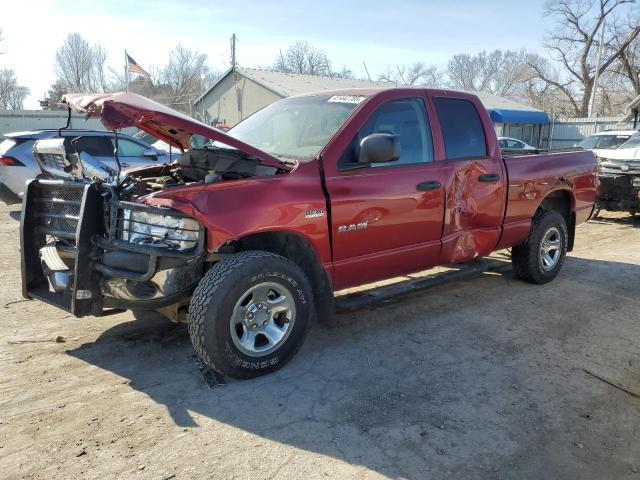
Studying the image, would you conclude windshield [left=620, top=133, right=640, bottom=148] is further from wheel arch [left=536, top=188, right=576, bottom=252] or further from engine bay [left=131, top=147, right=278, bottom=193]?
Result: engine bay [left=131, top=147, right=278, bottom=193]

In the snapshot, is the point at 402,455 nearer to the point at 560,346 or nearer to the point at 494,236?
the point at 560,346

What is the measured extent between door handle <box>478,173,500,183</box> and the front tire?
2225 mm

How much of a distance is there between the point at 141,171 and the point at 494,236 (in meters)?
3.44

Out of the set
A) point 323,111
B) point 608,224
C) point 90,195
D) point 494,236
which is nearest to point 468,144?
point 494,236

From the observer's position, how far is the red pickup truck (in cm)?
331

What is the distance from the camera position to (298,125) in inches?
175

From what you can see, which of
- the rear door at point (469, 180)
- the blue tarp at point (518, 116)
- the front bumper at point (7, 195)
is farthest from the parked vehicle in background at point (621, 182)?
the blue tarp at point (518, 116)

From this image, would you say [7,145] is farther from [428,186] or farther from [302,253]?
[428,186]

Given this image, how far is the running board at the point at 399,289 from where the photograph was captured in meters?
4.20

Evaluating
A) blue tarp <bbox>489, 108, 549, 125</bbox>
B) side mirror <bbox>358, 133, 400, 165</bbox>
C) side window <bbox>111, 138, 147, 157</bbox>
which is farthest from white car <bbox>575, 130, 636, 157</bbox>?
blue tarp <bbox>489, 108, 549, 125</bbox>

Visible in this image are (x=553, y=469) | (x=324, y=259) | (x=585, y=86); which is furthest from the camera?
(x=585, y=86)

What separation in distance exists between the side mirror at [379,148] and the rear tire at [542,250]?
2.71 metres

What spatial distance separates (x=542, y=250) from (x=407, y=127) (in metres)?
2.56

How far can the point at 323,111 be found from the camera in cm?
438
